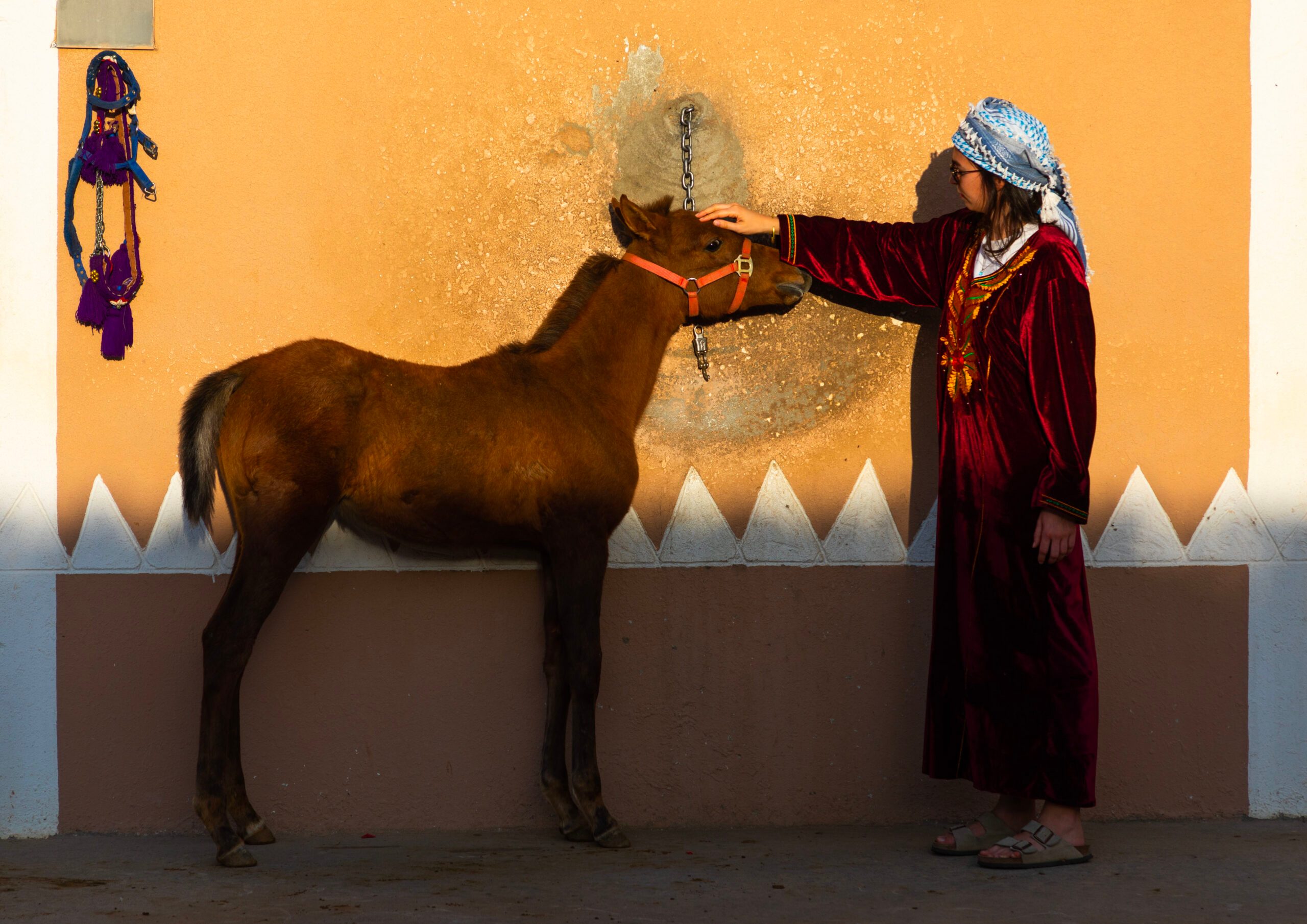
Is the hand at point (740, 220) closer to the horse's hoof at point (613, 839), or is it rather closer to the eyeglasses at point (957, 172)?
the eyeglasses at point (957, 172)

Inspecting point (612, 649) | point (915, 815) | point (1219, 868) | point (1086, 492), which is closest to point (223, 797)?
point (612, 649)

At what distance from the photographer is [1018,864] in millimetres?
→ 3312

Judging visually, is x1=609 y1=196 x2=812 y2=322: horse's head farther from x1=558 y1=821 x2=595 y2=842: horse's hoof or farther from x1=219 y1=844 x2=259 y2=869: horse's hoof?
x1=219 y1=844 x2=259 y2=869: horse's hoof

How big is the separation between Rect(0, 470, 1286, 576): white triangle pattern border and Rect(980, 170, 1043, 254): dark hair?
0.96 m

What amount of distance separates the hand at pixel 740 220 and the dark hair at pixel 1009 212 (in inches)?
29.7

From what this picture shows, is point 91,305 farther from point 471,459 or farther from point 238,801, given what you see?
point 238,801

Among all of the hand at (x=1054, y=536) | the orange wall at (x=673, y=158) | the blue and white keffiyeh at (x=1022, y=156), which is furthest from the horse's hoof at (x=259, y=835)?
the blue and white keffiyeh at (x=1022, y=156)

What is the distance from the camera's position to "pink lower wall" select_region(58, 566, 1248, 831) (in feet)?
12.5

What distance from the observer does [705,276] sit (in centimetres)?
382

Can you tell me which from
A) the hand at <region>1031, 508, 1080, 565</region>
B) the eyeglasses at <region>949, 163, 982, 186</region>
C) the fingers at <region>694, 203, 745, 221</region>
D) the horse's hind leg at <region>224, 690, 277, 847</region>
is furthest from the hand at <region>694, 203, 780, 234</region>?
the horse's hind leg at <region>224, 690, 277, 847</region>

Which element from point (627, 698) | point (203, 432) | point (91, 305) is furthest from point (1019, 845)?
point (91, 305)

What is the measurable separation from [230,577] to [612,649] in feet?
4.39

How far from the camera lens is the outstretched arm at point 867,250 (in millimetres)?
3736

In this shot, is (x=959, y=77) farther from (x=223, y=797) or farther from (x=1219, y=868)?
(x=223, y=797)
